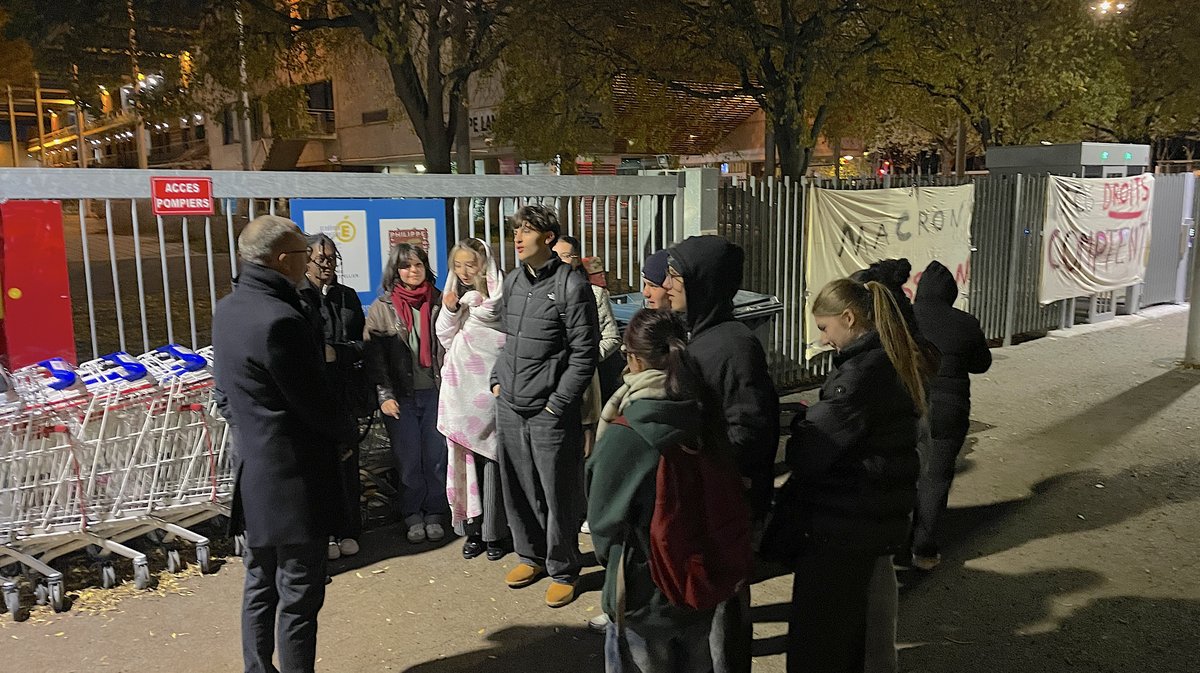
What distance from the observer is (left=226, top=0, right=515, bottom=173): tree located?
1395 cm

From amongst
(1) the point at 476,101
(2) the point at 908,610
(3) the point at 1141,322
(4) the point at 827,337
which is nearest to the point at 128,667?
(4) the point at 827,337

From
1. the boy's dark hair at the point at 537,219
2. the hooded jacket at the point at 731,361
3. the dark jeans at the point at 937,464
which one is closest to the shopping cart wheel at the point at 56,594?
the boy's dark hair at the point at 537,219

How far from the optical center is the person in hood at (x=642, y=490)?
2.64 meters

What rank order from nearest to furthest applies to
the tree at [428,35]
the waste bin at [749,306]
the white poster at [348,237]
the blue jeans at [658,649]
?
the blue jeans at [658,649] → the white poster at [348,237] → the waste bin at [749,306] → the tree at [428,35]

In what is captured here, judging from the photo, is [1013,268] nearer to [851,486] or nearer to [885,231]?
[885,231]

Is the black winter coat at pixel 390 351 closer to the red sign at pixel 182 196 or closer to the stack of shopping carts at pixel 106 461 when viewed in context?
the stack of shopping carts at pixel 106 461

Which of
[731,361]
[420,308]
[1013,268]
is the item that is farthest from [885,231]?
[731,361]

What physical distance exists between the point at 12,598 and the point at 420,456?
2.17 meters

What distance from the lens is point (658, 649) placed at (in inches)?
112

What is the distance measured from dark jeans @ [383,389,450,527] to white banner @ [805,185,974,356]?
15.9 ft

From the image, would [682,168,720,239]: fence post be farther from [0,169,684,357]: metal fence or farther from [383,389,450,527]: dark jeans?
[383,389,450,527]: dark jeans

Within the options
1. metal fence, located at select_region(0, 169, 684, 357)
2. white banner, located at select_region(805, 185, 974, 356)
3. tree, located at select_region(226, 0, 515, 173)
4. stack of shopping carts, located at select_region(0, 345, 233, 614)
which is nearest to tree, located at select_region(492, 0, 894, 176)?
tree, located at select_region(226, 0, 515, 173)

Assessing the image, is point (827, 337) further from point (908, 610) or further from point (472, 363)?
point (472, 363)

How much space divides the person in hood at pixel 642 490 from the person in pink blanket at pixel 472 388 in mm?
2090
